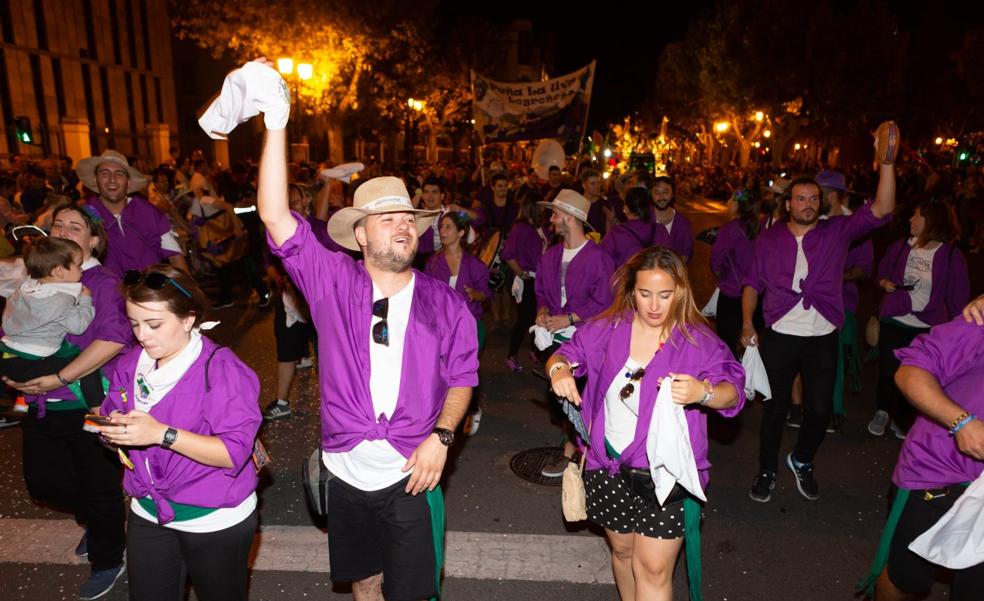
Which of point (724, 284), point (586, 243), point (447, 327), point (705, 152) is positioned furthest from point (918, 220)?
point (705, 152)

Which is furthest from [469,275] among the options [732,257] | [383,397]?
[383,397]

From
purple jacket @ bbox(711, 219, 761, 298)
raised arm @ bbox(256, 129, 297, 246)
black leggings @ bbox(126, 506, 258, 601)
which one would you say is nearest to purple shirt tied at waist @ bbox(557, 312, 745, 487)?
raised arm @ bbox(256, 129, 297, 246)

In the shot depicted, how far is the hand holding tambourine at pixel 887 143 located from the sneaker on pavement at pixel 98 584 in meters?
5.08

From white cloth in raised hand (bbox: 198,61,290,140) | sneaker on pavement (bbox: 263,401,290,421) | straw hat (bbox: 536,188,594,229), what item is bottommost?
sneaker on pavement (bbox: 263,401,290,421)

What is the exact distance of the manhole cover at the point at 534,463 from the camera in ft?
16.9

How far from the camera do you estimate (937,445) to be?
108 inches

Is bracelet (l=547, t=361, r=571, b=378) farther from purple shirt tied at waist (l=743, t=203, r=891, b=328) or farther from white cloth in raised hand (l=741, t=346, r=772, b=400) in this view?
purple shirt tied at waist (l=743, t=203, r=891, b=328)

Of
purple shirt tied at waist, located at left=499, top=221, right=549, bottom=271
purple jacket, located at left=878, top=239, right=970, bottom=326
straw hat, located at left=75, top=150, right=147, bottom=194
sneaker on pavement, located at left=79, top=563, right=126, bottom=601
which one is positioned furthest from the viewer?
purple shirt tied at waist, located at left=499, top=221, right=549, bottom=271

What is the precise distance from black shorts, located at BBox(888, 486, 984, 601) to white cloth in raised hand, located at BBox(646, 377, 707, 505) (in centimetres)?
89

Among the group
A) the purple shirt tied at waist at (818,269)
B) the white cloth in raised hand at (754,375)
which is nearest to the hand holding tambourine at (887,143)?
the purple shirt tied at waist at (818,269)

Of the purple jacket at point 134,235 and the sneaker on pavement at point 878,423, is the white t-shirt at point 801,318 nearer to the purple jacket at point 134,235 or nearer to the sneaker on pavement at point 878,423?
the sneaker on pavement at point 878,423

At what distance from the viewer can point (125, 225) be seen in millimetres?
5852

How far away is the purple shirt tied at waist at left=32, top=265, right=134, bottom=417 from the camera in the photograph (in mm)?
3469

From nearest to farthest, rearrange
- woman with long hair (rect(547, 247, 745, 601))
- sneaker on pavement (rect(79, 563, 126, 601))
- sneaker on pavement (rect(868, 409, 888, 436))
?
woman with long hair (rect(547, 247, 745, 601)) < sneaker on pavement (rect(79, 563, 126, 601)) < sneaker on pavement (rect(868, 409, 888, 436))
